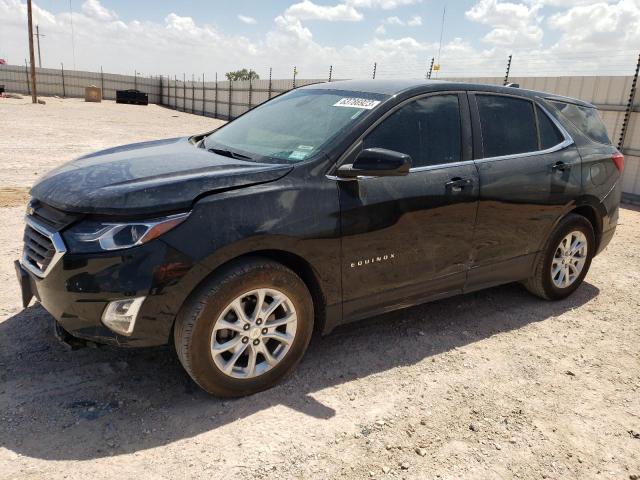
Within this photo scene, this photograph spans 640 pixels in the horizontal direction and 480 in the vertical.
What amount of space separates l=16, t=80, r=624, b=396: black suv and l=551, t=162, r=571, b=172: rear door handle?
14 mm

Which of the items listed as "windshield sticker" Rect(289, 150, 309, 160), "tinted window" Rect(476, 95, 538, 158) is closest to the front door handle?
"tinted window" Rect(476, 95, 538, 158)

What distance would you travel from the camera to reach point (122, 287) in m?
2.45

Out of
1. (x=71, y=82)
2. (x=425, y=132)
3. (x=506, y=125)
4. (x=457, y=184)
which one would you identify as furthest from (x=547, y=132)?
(x=71, y=82)

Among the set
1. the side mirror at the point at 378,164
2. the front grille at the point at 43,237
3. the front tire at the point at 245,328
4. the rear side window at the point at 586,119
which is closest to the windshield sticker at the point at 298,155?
the side mirror at the point at 378,164

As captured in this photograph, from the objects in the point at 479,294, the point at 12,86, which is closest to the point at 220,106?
the point at 12,86

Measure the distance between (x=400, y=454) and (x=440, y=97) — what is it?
2.36 meters

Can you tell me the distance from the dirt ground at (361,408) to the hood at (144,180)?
1084 millimetres

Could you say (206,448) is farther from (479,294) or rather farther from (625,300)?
(625,300)

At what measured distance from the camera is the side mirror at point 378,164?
9.50 feet

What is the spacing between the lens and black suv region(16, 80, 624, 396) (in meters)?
2.52

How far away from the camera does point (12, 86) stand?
46.8m

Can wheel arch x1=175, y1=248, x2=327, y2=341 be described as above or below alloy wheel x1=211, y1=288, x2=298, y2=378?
above

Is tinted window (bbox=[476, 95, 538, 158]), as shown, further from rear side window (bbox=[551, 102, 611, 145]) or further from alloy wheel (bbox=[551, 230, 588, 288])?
alloy wheel (bbox=[551, 230, 588, 288])

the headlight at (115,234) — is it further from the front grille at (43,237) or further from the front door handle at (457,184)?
the front door handle at (457,184)
